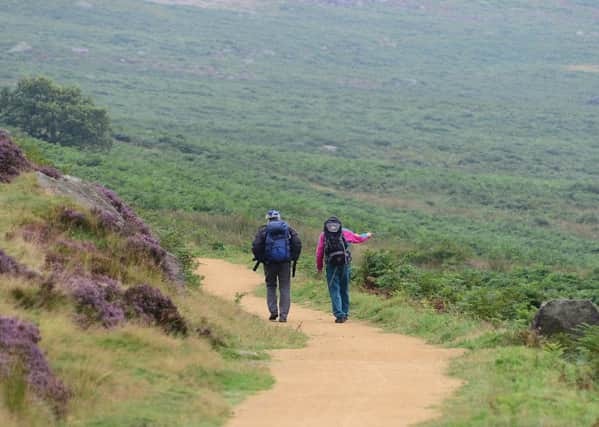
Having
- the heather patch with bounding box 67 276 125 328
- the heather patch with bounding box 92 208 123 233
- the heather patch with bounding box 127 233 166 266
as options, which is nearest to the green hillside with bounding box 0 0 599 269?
the heather patch with bounding box 127 233 166 266

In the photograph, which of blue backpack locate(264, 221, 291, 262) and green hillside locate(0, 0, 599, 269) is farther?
green hillside locate(0, 0, 599, 269)

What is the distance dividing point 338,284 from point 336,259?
631 mm

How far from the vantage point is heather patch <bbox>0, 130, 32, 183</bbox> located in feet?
53.9

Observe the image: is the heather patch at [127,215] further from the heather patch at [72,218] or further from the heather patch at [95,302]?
the heather patch at [95,302]

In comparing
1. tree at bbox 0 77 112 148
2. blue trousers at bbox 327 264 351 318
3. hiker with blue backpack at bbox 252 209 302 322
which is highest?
hiker with blue backpack at bbox 252 209 302 322

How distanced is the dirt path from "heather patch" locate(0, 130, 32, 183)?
454 cm

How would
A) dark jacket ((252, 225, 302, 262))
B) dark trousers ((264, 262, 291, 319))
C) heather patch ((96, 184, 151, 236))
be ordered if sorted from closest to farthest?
heather patch ((96, 184, 151, 236)), dark jacket ((252, 225, 302, 262)), dark trousers ((264, 262, 291, 319))

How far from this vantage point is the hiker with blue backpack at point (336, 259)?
18.2 m

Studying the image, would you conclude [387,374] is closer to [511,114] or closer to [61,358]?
[61,358]

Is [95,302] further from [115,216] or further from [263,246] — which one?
[263,246]

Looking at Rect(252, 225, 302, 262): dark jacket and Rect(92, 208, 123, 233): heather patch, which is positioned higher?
Rect(92, 208, 123, 233): heather patch

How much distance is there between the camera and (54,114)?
59875 mm

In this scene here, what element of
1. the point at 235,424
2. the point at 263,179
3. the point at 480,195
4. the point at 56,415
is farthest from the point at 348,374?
the point at 480,195

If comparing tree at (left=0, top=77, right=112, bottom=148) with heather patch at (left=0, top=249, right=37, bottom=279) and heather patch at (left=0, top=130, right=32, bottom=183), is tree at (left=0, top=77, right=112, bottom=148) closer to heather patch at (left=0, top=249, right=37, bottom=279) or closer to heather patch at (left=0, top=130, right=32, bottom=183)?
heather patch at (left=0, top=130, right=32, bottom=183)
